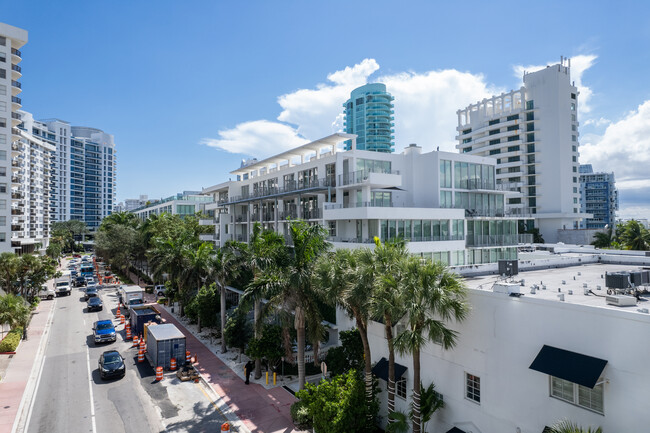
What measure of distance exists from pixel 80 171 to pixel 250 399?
175262 mm

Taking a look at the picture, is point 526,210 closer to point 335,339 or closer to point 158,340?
point 335,339

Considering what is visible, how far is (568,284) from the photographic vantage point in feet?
59.3

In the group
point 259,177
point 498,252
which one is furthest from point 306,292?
point 259,177

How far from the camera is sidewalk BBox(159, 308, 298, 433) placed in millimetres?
19000

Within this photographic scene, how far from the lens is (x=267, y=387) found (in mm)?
23281

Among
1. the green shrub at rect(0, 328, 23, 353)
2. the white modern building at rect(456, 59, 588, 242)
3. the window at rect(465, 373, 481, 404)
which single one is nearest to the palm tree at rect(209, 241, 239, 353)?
the green shrub at rect(0, 328, 23, 353)

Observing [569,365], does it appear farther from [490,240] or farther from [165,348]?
[490,240]

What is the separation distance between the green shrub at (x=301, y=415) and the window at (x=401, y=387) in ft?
14.1

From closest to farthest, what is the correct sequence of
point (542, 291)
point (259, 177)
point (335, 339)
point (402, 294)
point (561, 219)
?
point (402, 294) → point (542, 291) → point (335, 339) → point (259, 177) → point (561, 219)

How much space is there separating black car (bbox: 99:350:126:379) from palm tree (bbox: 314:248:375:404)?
15045mm

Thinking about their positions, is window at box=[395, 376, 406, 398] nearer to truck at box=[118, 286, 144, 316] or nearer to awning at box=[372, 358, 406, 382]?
awning at box=[372, 358, 406, 382]

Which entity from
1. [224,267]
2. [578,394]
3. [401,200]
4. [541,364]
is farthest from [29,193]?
[578,394]

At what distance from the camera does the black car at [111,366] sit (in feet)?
78.5

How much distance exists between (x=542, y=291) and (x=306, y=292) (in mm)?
10802
